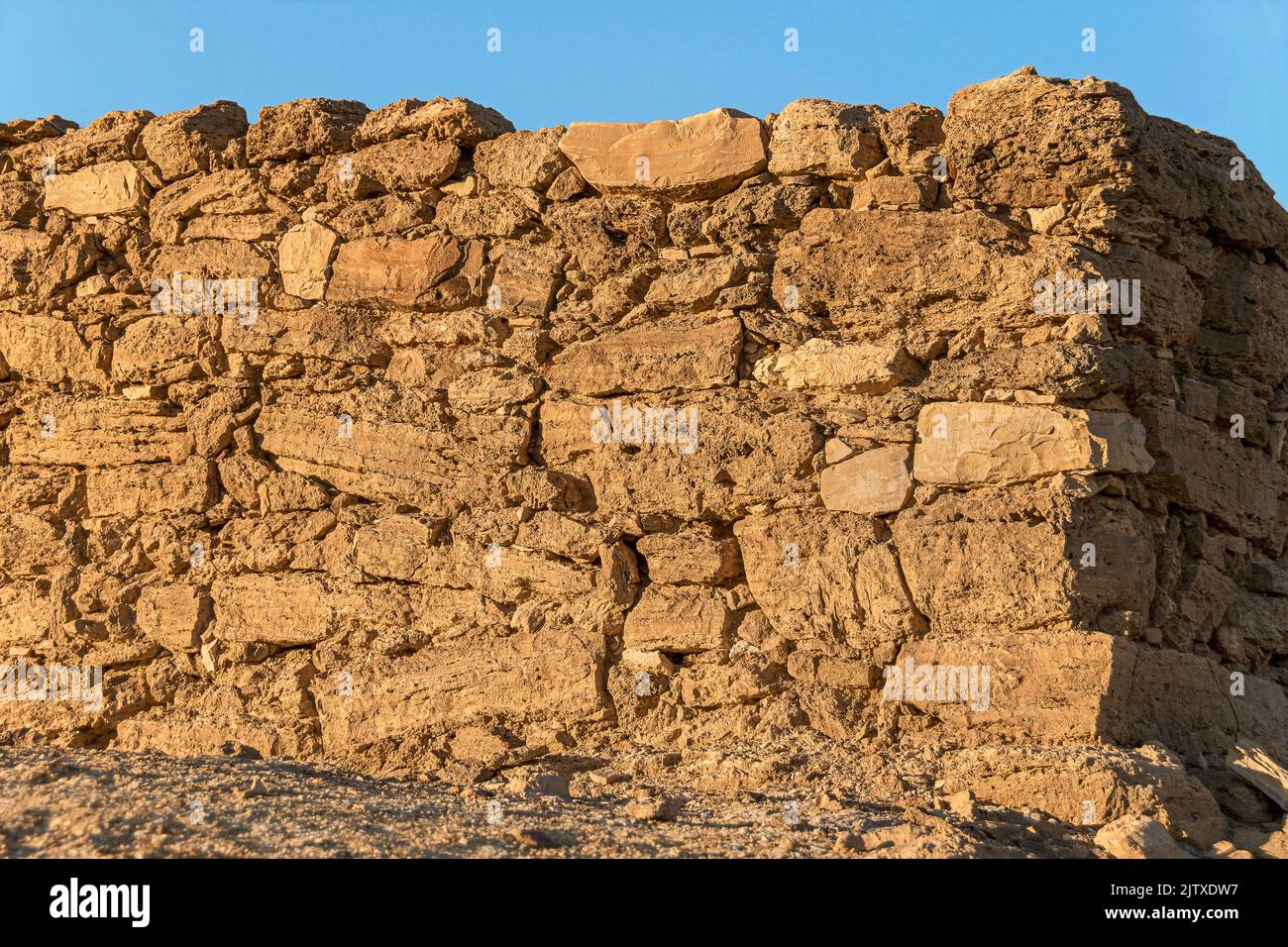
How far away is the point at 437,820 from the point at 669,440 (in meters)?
2.00

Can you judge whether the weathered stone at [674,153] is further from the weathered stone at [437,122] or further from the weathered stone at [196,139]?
the weathered stone at [196,139]

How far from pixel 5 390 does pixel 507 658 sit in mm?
3086

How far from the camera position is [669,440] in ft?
18.4

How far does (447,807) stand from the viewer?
441cm

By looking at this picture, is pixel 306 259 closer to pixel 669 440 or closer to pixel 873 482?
pixel 669 440

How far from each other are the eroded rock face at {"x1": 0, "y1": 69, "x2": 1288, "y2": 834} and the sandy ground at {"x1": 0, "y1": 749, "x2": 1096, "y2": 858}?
1.48 ft

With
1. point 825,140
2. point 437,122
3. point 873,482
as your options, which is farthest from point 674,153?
point 873,482

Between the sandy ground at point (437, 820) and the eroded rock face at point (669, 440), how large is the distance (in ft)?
1.48

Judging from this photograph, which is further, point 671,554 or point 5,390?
point 5,390

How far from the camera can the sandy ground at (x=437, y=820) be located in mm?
3820

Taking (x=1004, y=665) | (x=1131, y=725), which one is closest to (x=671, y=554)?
(x=1004, y=665)

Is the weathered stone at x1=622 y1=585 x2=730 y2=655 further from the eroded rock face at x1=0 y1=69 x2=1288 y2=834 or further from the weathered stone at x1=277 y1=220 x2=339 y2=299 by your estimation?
the weathered stone at x1=277 y1=220 x2=339 y2=299

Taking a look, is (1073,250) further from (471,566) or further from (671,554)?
(471,566)

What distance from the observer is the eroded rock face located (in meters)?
5.09
